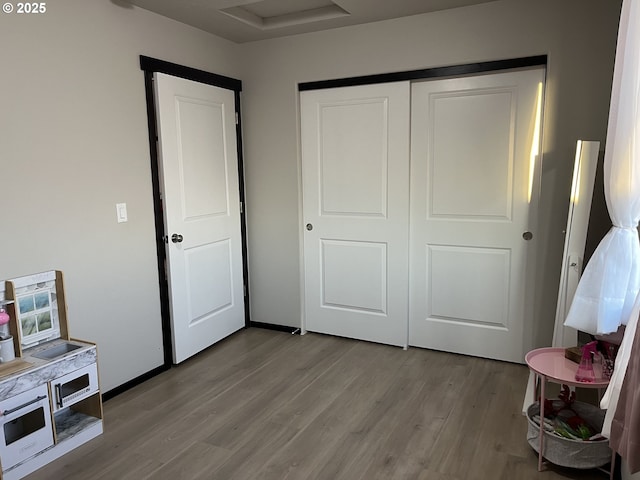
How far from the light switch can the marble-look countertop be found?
77 centimetres

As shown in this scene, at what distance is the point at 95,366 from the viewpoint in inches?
95.0

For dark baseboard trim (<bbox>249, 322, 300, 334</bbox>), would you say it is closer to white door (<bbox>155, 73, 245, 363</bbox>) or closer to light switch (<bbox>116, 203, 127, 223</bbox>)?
white door (<bbox>155, 73, 245, 363</bbox>)

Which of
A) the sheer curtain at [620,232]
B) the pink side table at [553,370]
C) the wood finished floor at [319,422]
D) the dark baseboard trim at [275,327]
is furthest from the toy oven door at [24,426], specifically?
the sheer curtain at [620,232]

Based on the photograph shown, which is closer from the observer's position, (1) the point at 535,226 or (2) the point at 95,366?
(2) the point at 95,366

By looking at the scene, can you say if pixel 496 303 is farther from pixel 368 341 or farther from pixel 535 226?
pixel 368 341

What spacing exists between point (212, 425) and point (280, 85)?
250cm

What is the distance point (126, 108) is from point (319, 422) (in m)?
2.16

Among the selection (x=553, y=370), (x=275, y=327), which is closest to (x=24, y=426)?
(x=275, y=327)

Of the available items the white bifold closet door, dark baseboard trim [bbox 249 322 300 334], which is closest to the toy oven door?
dark baseboard trim [bbox 249 322 300 334]

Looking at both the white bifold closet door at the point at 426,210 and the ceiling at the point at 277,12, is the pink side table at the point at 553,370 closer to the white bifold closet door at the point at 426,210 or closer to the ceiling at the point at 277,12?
the white bifold closet door at the point at 426,210

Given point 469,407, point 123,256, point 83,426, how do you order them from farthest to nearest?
point 123,256, point 469,407, point 83,426

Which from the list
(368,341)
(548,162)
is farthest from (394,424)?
(548,162)

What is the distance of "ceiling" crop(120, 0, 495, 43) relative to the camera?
9.47 feet

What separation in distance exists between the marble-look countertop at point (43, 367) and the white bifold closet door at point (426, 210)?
187 cm
